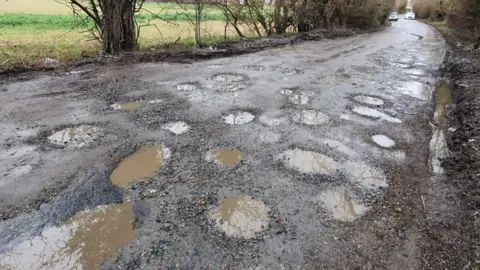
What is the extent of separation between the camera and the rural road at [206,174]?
300 centimetres

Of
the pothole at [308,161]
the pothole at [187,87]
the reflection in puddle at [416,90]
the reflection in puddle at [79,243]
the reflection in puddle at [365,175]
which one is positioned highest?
the pothole at [187,87]

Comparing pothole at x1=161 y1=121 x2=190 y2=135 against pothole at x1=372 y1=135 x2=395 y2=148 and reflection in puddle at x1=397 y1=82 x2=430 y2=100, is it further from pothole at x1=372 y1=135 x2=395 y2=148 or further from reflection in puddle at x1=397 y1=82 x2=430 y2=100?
reflection in puddle at x1=397 y1=82 x2=430 y2=100

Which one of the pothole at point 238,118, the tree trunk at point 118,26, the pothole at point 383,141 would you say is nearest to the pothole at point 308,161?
the pothole at point 383,141

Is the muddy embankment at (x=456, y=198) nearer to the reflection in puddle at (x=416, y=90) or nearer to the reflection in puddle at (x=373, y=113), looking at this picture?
the reflection in puddle at (x=373, y=113)

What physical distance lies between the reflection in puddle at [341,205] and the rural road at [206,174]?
0.02 meters

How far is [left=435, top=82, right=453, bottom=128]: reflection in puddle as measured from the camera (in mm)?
6680

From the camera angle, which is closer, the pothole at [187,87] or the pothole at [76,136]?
the pothole at [76,136]

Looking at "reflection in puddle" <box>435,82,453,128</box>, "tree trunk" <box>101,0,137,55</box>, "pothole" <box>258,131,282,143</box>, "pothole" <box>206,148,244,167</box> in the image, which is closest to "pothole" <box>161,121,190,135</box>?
"pothole" <box>206,148,244,167</box>

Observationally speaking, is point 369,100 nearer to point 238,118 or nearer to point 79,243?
point 238,118

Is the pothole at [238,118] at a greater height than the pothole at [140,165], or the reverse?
the pothole at [238,118]

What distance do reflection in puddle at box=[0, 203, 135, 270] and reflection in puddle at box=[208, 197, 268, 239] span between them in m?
0.93

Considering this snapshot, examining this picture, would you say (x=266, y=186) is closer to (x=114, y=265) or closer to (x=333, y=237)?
(x=333, y=237)

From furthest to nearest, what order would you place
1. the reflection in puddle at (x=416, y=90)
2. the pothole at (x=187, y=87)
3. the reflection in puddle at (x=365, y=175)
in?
the reflection in puddle at (x=416, y=90)
the pothole at (x=187, y=87)
the reflection in puddle at (x=365, y=175)

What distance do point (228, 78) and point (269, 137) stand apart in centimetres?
371
